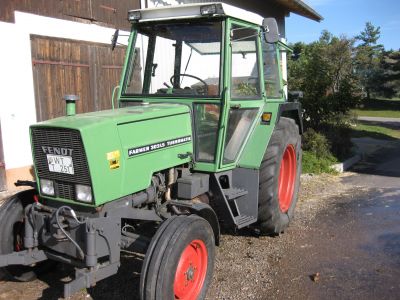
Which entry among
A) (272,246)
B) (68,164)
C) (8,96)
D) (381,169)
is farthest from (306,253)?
(381,169)

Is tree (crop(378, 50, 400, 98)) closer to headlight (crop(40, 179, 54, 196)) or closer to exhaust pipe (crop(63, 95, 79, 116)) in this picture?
exhaust pipe (crop(63, 95, 79, 116))

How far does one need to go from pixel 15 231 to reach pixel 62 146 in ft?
3.37

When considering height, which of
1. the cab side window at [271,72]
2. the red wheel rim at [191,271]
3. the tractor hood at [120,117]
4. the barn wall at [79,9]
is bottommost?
the red wheel rim at [191,271]

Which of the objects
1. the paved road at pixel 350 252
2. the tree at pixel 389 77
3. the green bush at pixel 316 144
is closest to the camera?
the paved road at pixel 350 252

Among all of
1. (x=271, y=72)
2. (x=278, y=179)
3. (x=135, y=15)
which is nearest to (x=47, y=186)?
(x=135, y=15)

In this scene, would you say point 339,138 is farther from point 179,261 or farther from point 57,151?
point 57,151

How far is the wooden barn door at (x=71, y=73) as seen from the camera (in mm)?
7328

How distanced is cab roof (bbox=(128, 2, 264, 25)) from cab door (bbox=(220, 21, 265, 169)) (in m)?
0.09

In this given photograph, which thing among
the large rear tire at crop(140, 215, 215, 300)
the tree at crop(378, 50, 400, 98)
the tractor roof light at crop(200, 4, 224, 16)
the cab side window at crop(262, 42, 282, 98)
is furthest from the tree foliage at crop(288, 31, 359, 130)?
the tree at crop(378, 50, 400, 98)

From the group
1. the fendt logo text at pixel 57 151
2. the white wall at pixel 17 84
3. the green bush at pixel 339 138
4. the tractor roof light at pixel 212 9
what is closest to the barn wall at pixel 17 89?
the white wall at pixel 17 84

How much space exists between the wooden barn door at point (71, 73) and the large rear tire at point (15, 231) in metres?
3.49

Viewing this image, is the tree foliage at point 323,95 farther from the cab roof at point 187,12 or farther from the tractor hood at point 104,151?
the tractor hood at point 104,151

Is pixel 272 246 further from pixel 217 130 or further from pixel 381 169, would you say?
pixel 381 169

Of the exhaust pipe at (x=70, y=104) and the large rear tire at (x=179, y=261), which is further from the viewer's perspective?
the exhaust pipe at (x=70, y=104)
